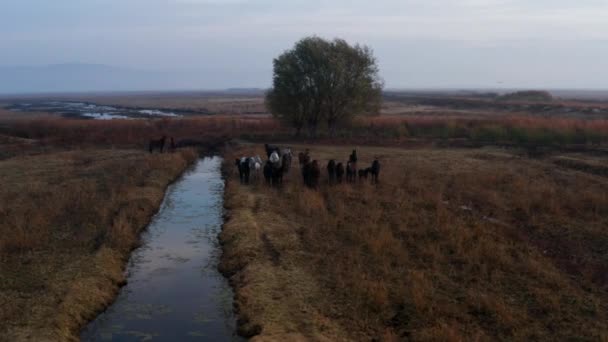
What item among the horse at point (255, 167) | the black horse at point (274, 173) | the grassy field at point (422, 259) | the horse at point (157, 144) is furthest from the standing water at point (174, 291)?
the horse at point (157, 144)

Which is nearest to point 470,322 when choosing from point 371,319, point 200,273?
point 371,319

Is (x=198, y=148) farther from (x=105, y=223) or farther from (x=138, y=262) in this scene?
(x=138, y=262)

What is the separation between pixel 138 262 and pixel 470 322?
887cm

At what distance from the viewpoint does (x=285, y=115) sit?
152 ft

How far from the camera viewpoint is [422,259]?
47.8 feet

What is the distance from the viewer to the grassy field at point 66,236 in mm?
11281

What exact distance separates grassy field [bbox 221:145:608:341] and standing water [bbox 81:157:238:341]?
53 cm

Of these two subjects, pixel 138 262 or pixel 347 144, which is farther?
pixel 347 144

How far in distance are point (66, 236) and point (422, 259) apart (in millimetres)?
10285

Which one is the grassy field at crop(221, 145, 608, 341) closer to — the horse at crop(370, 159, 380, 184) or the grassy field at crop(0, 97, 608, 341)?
the grassy field at crop(0, 97, 608, 341)

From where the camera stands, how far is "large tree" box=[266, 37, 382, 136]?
44.1 meters

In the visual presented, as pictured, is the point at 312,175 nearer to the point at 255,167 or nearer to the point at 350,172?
the point at 350,172

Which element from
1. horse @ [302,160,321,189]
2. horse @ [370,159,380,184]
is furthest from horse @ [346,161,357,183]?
horse @ [302,160,321,189]

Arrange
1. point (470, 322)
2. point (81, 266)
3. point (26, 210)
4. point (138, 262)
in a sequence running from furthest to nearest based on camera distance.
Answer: point (26, 210) → point (138, 262) → point (81, 266) → point (470, 322)
